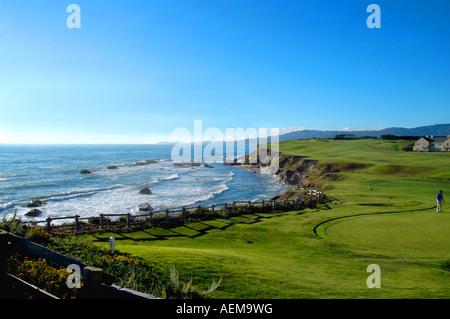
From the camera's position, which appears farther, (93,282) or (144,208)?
(144,208)

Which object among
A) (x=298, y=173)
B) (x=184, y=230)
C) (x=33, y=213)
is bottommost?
(x=33, y=213)

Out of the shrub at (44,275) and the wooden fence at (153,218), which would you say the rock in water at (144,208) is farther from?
the shrub at (44,275)

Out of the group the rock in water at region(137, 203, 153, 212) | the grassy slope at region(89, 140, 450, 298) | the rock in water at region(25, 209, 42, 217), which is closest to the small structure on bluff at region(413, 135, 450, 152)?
the grassy slope at region(89, 140, 450, 298)

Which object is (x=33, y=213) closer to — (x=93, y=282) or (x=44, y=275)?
(x=44, y=275)

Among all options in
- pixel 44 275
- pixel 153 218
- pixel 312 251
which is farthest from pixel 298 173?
pixel 44 275

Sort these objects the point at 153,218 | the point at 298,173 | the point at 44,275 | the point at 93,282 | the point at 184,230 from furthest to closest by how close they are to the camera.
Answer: the point at 298,173 < the point at 153,218 < the point at 184,230 < the point at 44,275 < the point at 93,282
